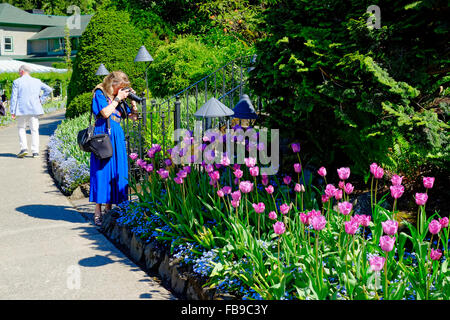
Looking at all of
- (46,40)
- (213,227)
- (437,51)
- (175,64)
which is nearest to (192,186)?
(213,227)

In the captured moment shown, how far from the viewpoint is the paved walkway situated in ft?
12.9

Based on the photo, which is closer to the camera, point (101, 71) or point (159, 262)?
point (159, 262)

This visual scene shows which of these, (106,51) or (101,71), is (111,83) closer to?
(101,71)

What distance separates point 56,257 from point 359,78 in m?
3.51

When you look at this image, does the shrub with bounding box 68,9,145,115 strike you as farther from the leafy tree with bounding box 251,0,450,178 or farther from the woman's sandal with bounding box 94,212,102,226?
the leafy tree with bounding box 251,0,450,178

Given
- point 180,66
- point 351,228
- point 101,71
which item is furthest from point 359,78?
point 101,71

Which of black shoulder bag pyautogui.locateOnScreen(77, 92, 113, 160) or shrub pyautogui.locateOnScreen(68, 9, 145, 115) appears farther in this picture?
shrub pyautogui.locateOnScreen(68, 9, 145, 115)

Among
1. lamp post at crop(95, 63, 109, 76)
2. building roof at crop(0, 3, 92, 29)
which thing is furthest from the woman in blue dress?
building roof at crop(0, 3, 92, 29)

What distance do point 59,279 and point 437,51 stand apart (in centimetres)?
387

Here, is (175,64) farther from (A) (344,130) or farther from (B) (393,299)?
(B) (393,299)

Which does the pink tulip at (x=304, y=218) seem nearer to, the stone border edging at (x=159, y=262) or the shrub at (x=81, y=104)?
the stone border edging at (x=159, y=262)

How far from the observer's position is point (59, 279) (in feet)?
13.6

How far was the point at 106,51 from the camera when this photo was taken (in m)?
11.4

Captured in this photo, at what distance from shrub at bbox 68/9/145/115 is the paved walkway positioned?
15.3ft
